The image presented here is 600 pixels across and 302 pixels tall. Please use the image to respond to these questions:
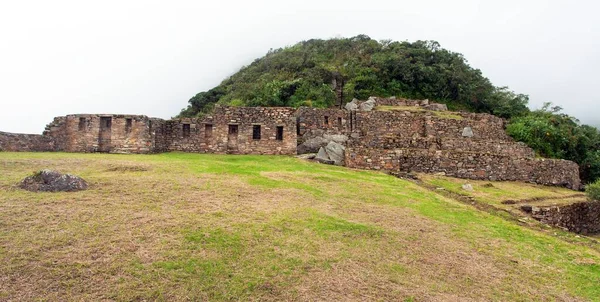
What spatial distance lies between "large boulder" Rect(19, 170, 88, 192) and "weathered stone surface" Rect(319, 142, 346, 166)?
1192 centimetres

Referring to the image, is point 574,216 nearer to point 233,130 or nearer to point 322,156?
point 322,156

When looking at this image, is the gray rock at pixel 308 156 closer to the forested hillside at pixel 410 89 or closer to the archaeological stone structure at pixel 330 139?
the archaeological stone structure at pixel 330 139

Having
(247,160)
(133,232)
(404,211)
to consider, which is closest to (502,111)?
(247,160)

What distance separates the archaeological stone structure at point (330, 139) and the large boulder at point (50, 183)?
1024 centimetres

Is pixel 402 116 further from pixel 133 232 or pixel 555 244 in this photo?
pixel 133 232

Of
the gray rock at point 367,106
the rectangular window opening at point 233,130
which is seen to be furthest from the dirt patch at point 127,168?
the gray rock at point 367,106

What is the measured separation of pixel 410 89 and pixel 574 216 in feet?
95.7

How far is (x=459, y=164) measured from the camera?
18.9 metres

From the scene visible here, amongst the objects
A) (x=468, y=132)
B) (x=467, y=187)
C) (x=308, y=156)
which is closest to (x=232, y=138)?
(x=308, y=156)

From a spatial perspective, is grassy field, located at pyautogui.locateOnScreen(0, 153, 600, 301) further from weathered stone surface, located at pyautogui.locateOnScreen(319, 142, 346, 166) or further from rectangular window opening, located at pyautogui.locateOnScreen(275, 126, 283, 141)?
rectangular window opening, located at pyautogui.locateOnScreen(275, 126, 283, 141)

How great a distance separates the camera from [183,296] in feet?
17.0

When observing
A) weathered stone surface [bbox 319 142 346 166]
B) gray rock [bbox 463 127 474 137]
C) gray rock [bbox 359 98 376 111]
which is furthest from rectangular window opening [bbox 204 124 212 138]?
gray rock [bbox 463 127 474 137]

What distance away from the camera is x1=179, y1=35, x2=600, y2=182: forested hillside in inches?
1073

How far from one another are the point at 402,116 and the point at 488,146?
530 centimetres
